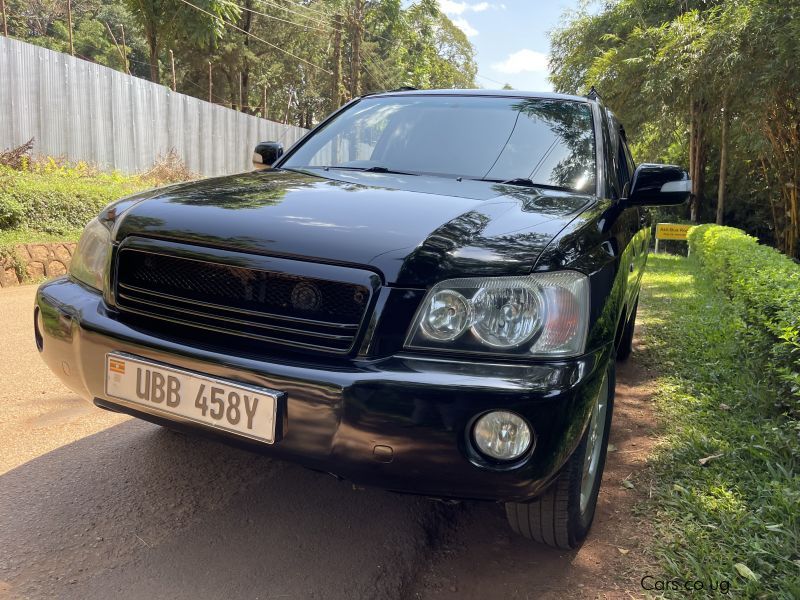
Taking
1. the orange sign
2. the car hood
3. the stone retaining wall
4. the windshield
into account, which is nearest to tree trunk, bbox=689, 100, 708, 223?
the orange sign

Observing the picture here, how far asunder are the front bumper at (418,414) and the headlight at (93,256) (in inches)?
23.9

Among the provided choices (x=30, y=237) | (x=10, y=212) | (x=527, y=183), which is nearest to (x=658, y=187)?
(x=527, y=183)

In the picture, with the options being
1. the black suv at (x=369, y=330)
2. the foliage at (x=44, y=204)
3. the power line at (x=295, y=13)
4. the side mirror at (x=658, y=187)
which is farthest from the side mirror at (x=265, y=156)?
the power line at (x=295, y=13)

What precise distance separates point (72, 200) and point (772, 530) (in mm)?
8238

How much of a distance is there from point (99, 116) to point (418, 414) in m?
12.4

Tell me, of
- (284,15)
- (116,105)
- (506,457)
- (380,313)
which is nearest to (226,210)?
(380,313)

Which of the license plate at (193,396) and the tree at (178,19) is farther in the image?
the tree at (178,19)

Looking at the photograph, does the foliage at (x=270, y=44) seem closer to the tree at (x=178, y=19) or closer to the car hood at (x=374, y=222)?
the tree at (x=178, y=19)

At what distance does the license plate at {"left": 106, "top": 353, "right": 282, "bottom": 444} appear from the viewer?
1749 millimetres

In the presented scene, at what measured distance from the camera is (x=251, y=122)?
61.7 ft

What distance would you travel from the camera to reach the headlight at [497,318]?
5.76ft

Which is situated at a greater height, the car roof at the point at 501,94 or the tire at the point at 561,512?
the car roof at the point at 501,94

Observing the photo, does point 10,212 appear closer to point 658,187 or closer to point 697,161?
point 658,187

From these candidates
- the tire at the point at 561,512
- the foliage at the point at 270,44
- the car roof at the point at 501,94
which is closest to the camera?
the tire at the point at 561,512
